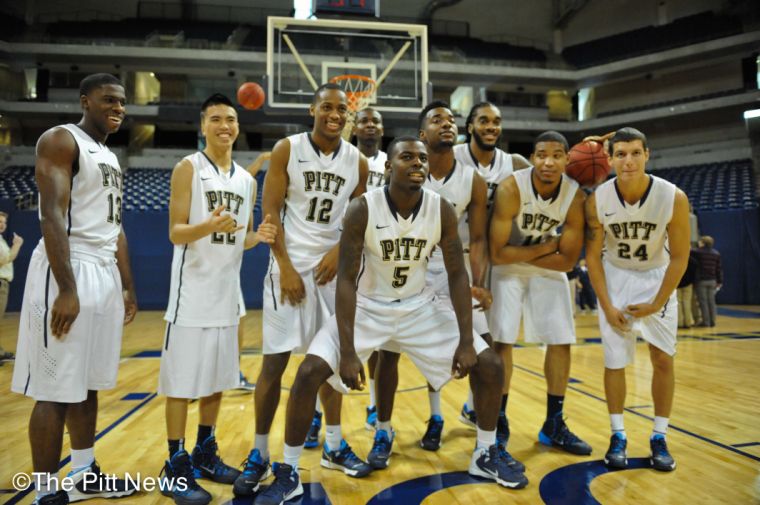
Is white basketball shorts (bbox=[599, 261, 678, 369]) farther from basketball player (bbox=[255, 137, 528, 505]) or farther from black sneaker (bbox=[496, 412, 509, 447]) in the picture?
basketball player (bbox=[255, 137, 528, 505])

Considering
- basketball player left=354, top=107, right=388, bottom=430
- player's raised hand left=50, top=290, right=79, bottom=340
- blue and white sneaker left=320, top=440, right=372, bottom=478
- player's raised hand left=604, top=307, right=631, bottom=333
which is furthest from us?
basketball player left=354, top=107, right=388, bottom=430

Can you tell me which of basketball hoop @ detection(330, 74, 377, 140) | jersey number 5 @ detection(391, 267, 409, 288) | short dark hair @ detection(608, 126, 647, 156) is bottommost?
jersey number 5 @ detection(391, 267, 409, 288)

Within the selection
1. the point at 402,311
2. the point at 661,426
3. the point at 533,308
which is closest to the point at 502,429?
the point at 533,308

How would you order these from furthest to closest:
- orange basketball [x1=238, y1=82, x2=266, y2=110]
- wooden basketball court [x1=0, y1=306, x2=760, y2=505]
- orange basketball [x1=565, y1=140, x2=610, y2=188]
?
1. orange basketball [x1=238, y1=82, x2=266, y2=110]
2. orange basketball [x1=565, y1=140, x2=610, y2=188]
3. wooden basketball court [x1=0, y1=306, x2=760, y2=505]

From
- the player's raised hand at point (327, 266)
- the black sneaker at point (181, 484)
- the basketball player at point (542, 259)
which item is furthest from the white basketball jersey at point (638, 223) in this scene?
the black sneaker at point (181, 484)

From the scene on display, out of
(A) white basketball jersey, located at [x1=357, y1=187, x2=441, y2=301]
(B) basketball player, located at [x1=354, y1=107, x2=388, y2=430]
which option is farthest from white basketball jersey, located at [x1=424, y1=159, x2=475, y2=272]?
(B) basketball player, located at [x1=354, y1=107, x2=388, y2=430]

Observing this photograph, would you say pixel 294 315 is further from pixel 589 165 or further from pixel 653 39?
pixel 653 39

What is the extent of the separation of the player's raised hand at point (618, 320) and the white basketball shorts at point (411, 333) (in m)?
0.96

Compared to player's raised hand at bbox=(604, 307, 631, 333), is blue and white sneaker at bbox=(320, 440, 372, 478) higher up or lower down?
lower down

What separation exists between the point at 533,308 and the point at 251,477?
2.12 meters

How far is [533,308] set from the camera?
3.60 m

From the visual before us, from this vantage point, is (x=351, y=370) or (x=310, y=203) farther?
(x=310, y=203)

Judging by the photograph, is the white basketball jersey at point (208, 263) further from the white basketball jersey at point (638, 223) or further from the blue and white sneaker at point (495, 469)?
the white basketball jersey at point (638, 223)

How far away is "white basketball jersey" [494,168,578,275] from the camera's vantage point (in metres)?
3.48
